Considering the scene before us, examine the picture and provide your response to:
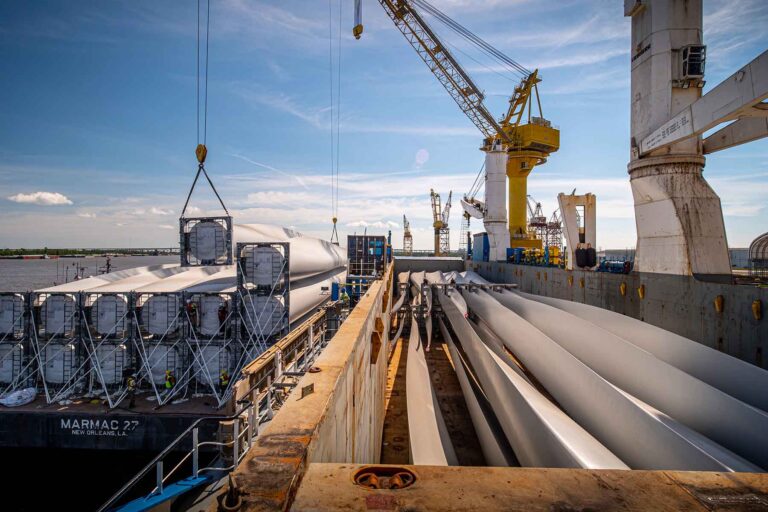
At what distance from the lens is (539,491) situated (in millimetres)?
1970

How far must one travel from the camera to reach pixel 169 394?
14133mm

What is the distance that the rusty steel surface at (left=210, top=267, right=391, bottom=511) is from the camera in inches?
72.2

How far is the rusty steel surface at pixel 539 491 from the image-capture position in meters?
1.85

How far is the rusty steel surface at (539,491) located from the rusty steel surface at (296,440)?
14cm

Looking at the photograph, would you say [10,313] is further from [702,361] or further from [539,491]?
→ [702,361]

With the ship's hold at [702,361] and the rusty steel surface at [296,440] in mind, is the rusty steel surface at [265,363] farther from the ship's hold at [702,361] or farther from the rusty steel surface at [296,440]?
the ship's hold at [702,361]

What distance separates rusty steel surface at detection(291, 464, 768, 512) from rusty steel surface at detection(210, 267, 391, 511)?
5.5 inches

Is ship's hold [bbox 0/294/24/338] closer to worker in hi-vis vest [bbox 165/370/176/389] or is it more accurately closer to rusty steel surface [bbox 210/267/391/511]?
worker in hi-vis vest [bbox 165/370/176/389]

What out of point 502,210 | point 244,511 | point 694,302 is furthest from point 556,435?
point 502,210

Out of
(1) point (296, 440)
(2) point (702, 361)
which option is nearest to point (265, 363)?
(1) point (296, 440)

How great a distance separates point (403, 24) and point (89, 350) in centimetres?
3125

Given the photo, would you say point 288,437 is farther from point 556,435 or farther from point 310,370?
point 556,435

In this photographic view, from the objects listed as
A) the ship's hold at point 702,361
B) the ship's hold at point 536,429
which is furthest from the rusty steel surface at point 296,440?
the ship's hold at point 702,361

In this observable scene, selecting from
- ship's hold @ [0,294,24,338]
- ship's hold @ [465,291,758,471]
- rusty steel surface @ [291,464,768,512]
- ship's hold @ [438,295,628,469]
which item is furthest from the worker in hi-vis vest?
rusty steel surface @ [291,464,768,512]
